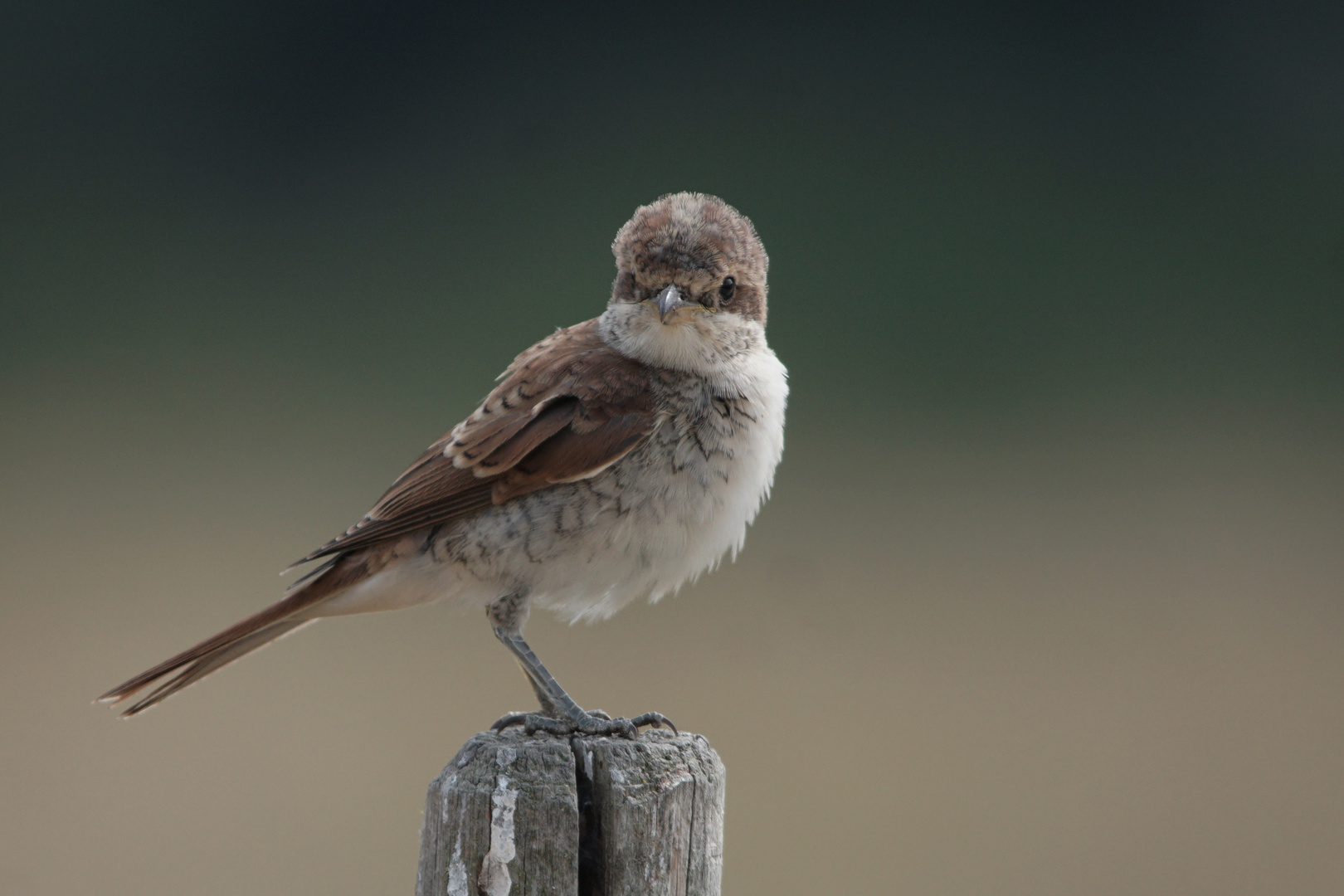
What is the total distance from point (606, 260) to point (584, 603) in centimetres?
603

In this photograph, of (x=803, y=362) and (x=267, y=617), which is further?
(x=803, y=362)

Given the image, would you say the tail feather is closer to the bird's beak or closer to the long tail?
the long tail

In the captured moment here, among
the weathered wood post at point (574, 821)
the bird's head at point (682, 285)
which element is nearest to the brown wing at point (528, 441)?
the bird's head at point (682, 285)

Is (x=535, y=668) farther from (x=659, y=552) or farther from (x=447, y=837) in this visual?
(x=447, y=837)

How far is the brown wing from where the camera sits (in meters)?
3.46

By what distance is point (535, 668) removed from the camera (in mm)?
3467

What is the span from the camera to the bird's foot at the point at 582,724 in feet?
9.89

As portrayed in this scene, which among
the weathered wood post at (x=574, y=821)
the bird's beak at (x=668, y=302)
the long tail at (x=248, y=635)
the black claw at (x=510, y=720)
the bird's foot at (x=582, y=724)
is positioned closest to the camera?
the weathered wood post at (x=574, y=821)

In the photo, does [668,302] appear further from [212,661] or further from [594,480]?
[212,661]

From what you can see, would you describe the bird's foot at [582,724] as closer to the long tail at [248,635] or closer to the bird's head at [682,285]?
the long tail at [248,635]

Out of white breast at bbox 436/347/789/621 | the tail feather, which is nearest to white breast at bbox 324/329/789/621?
white breast at bbox 436/347/789/621

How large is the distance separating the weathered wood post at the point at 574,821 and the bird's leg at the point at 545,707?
355 mm

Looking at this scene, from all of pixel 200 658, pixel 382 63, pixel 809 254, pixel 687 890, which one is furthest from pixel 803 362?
pixel 687 890

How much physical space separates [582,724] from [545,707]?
445 mm
